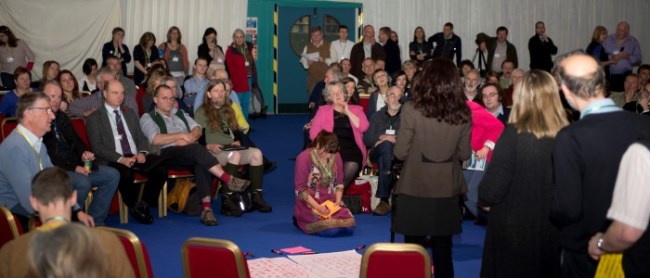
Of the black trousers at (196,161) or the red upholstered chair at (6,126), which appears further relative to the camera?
the black trousers at (196,161)

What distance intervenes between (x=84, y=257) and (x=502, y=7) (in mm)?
14768

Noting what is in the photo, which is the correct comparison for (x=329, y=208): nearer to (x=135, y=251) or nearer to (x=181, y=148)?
(x=181, y=148)

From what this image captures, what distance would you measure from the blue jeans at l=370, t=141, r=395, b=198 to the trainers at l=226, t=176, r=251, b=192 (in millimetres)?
1174

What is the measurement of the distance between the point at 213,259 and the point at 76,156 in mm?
3457

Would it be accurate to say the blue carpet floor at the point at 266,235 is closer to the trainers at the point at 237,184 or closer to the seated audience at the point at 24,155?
the trainers at the point at 237,184

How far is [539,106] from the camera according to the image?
3.77 m

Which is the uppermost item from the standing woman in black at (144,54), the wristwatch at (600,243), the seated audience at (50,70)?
the standing woman in black at (144,54)

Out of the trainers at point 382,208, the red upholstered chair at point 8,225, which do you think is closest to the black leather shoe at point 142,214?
Answer: the trainers at point 382,208

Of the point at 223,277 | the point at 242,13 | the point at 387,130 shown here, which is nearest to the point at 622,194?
the point at 223,277

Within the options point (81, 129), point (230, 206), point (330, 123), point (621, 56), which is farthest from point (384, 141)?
point (621, 56)

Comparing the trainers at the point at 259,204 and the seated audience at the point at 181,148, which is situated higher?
the seated audience at the point at 181,148

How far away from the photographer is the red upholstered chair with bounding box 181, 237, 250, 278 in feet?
11.3

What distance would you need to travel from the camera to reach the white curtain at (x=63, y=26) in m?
12.3

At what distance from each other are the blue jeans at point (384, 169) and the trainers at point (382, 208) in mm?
73
